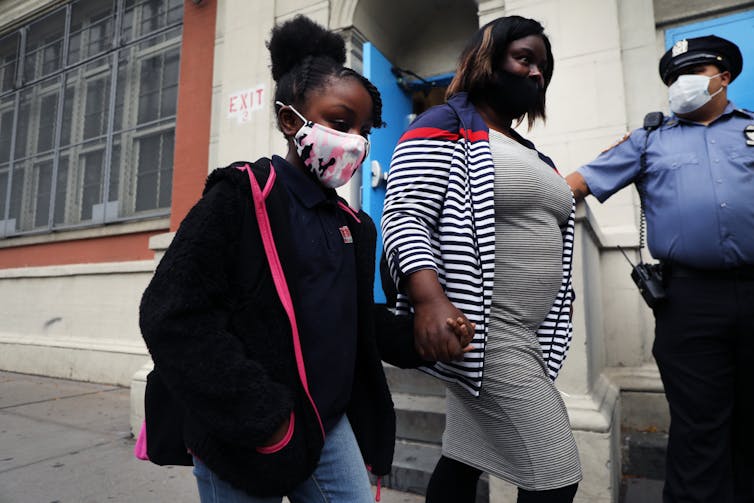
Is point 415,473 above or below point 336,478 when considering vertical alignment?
below

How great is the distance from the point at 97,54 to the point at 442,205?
7487 mm

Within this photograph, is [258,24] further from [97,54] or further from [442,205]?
[442,205]

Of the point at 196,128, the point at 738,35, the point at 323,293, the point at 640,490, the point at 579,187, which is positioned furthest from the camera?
the point at 196,128

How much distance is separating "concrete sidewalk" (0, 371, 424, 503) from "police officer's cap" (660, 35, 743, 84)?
98.3 inches

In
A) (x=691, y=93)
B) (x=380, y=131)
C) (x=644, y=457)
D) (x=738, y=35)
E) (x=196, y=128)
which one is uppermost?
(x=196, y=128)

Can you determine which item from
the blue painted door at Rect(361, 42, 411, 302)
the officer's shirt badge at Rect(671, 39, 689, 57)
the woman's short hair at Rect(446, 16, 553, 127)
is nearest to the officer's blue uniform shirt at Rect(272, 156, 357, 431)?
the woman's short hair at Rect(446, 16, 553, 127)

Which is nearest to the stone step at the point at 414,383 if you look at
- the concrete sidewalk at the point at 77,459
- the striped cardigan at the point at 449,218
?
the concrete sidewalk at the point at 77,459

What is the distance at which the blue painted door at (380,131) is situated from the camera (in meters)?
4.19

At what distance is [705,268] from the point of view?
1.99 meters

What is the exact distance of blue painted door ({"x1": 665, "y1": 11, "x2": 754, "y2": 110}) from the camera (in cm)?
336

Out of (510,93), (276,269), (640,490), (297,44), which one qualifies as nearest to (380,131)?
(510,93)

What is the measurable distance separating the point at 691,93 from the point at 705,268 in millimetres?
781

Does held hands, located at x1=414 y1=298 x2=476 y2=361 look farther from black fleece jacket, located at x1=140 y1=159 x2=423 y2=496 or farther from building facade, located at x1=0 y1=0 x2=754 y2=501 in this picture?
building facade, located at x1=0 y1=0 x2=754 y2=501

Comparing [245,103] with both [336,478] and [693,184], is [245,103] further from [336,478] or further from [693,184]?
[336,478]
